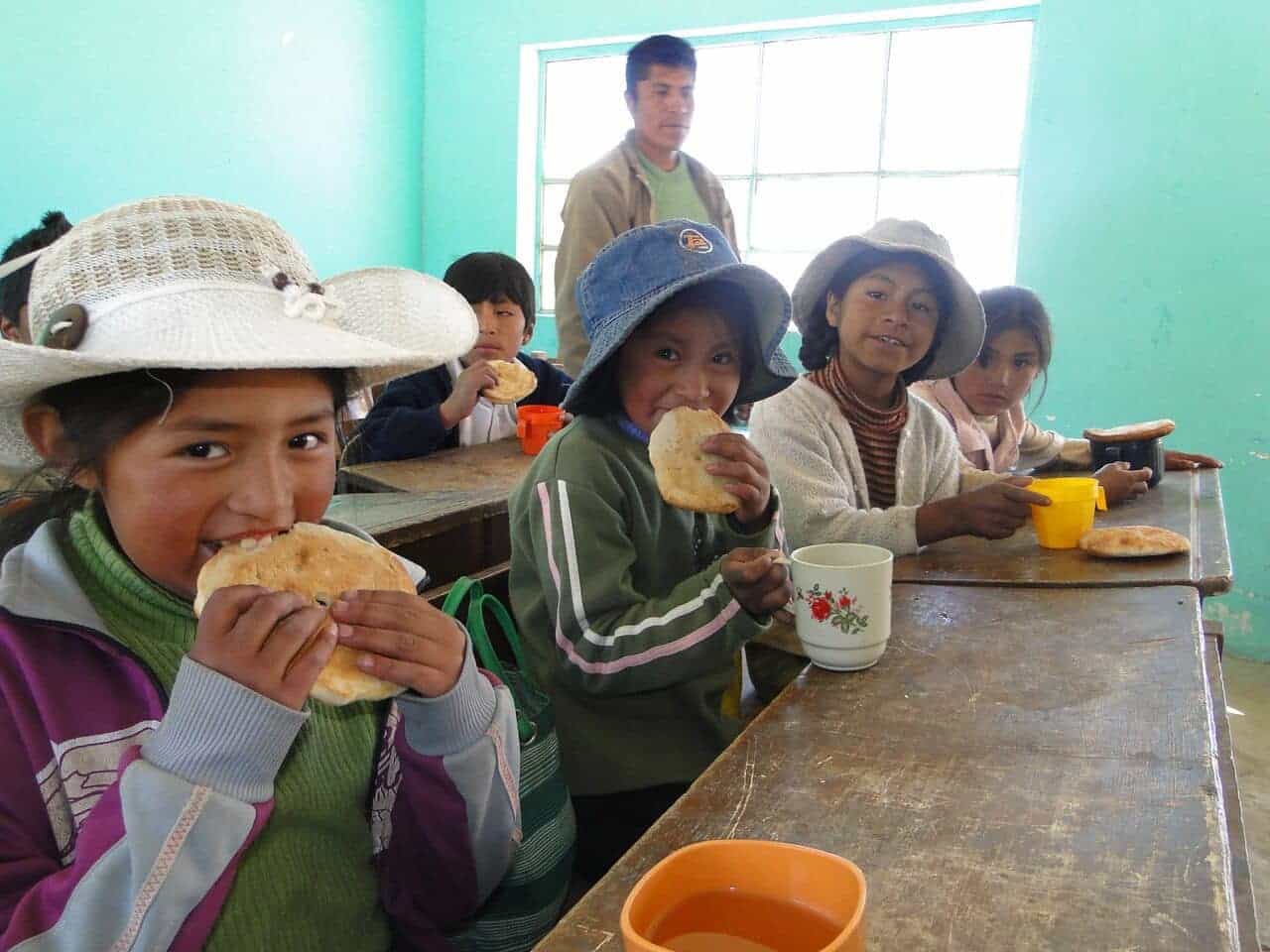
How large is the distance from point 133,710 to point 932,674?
0.98 m

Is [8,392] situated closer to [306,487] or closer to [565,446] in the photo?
[306,487]

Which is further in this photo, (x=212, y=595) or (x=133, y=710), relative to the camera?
(x=133, y=710)

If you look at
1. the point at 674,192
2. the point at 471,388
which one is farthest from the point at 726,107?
the point at 471,388

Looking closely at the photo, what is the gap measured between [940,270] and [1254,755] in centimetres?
286

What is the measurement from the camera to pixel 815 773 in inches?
39.2

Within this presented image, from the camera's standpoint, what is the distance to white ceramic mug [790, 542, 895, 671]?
1256mm

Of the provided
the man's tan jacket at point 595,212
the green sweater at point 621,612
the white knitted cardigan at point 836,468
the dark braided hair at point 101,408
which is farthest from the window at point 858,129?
the dark braided hair at point 101,408

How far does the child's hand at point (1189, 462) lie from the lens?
2835 mm

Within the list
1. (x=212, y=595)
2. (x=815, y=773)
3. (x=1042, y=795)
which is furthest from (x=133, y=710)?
(x=1042, y=795)

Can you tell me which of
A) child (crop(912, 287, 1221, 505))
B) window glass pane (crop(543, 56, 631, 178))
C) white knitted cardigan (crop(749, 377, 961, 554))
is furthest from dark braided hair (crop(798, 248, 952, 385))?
window glass pane (crop(543, 56, 631, 178))

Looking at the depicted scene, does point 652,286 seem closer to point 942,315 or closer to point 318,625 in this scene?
point 318,625

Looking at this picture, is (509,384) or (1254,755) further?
(1254,755)

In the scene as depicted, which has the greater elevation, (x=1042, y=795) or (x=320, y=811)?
(x=1042, y=795)

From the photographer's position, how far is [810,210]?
6.03m
